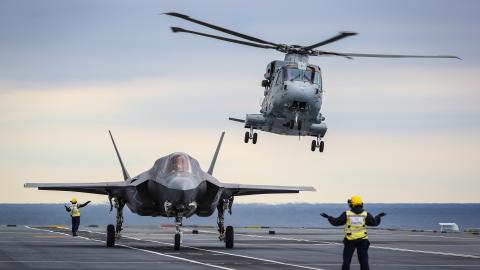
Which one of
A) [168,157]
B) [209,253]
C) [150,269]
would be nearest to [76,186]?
[168,157]

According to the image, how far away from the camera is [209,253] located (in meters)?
31.4

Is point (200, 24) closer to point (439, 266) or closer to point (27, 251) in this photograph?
point (27, 251)

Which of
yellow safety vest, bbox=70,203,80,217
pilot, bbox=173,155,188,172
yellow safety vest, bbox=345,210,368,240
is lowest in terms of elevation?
yellow safety vest, bbox=345,210,368,240

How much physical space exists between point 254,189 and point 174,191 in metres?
6.21

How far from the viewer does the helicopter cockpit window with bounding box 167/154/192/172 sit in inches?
1298

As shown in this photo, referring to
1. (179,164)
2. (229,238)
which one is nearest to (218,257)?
(179,164)

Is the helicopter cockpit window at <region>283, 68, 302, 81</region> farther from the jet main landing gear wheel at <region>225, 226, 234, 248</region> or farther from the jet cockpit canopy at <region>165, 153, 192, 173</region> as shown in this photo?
the jet cockpit canopy at <region>165, 153, 192, 173</region>

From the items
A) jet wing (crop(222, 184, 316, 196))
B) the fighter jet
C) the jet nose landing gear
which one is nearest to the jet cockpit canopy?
the fighter jet

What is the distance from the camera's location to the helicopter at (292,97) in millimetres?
49094

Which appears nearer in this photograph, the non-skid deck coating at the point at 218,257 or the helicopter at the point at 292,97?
the non-skid deck coating at the point at 218,257

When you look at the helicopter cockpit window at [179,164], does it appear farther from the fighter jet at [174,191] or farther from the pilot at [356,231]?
the pilot at [356,231]

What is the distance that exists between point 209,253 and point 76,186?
8565mm

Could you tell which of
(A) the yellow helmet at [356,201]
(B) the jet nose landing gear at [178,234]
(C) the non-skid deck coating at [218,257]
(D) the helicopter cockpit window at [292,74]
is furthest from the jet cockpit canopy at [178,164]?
(D) the helicopter cockpit window at [292,74]

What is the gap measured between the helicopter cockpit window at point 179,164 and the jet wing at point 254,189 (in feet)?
9.92
